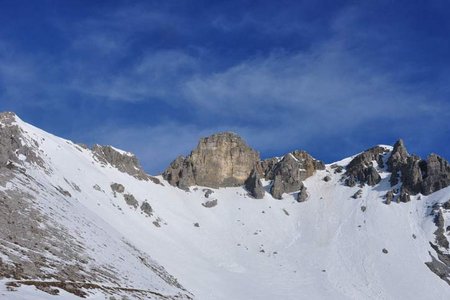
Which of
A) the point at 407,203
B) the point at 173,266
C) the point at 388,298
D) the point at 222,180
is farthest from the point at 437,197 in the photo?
the point at 173,266

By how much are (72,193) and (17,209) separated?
102 ft

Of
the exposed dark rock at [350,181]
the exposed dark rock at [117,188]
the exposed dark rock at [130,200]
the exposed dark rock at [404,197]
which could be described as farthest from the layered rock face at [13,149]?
the exposed dark rock at [350,181]

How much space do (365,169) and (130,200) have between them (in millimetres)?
62722

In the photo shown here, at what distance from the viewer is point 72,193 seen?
3000 inches

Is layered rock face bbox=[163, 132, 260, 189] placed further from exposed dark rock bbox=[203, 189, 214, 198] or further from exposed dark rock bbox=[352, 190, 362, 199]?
exposed dark rock bbox=[352, 190, 362, 199]

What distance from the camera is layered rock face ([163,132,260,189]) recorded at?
134375 mm

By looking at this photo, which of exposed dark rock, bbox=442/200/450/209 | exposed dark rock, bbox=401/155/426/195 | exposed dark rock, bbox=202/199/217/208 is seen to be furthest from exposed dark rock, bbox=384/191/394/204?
exposed dark rock, bbox=202/199/217/208

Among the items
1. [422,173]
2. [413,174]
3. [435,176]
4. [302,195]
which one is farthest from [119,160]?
[435,176]

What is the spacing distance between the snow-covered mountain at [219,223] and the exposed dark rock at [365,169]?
48 cm

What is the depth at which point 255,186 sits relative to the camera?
132 metres

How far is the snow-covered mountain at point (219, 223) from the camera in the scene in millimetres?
41156

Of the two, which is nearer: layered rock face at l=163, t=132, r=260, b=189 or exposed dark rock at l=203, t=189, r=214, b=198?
exposed dark rock at l=203, t=189, r=214, b=198

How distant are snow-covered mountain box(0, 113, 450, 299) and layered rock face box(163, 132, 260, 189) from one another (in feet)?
1.02

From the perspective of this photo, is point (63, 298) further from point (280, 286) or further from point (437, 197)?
point (437, 197)
